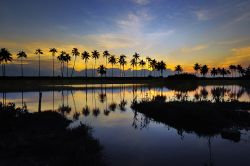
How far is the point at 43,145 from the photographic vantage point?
1480 cm

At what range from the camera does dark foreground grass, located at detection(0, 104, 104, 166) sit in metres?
12.2

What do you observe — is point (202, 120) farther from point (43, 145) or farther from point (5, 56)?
point (5, 56)

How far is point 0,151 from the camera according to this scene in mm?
13680

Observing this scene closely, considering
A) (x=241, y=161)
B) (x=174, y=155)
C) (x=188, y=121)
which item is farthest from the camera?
(x=188, y=121)

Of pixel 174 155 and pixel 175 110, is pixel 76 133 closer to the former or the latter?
pixel 174 155

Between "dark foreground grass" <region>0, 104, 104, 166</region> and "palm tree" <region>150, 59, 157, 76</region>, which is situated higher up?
"palm tree" <region>150, 59, 157, 76</region>

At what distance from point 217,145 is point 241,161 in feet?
9.25

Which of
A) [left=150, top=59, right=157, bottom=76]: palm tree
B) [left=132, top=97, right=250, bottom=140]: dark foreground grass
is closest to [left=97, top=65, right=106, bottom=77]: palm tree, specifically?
[left=150, top=59, right=157, bottom=76]: palm tree

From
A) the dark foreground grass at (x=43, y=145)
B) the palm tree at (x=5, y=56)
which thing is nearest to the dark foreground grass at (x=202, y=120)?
the dark foreground grass at (x=43, y=145)

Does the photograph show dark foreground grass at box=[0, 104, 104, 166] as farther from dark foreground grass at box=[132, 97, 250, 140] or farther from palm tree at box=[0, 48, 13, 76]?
palm tree at box=[0, 48, 13, 76]

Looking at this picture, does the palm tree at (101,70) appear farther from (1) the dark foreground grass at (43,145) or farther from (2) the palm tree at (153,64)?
(1) the dark foreground grass at (43,145)

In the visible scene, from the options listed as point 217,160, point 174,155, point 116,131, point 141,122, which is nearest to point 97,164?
point 174,155

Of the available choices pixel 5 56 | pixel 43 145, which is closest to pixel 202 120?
pixel 43 145

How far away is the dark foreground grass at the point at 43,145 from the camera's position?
40.2 ft
